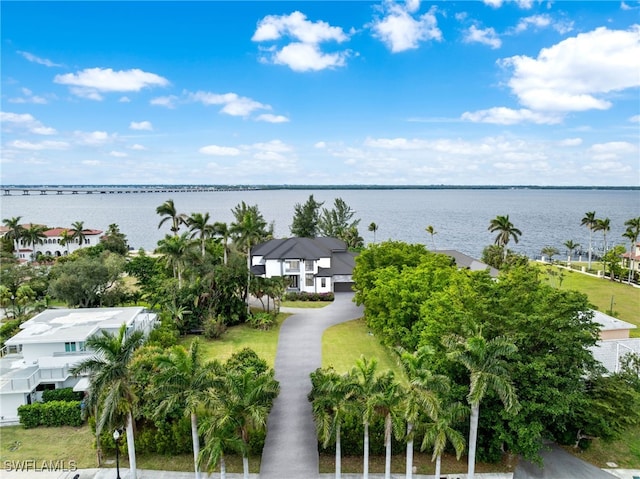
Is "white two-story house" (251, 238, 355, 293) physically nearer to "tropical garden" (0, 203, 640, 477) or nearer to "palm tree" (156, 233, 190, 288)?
"palm tree" (156, 233, 190, 288)

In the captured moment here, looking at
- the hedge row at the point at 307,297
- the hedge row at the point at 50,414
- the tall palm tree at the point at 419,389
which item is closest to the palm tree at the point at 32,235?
the hedge row at the point at 307,297

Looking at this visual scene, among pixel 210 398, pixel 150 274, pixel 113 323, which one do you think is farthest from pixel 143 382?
pixel 150 274

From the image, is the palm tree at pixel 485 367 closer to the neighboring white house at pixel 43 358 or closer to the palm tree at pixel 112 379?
the palm tree at pixel 112 379

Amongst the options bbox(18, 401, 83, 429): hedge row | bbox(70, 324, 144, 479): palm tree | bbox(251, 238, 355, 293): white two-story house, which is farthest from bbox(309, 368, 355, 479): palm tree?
bbox(251, 238, 355, 293): white two-story house

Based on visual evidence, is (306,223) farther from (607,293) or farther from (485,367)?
(485,367)

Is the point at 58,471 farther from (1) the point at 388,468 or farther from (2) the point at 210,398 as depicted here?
(1) the point at 388,468

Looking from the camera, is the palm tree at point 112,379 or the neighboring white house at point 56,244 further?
the neighboring white house at point 56,244
